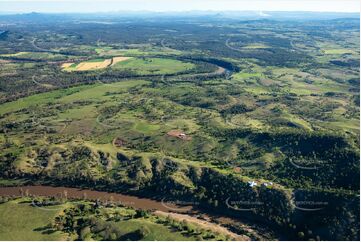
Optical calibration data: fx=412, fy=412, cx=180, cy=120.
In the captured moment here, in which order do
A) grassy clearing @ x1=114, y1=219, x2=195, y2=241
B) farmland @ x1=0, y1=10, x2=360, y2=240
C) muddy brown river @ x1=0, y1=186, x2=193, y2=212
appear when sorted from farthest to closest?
muddy brown river @ x1=0, y1=186, x2=193, y2=212 → farmland @ x1=0, y1=10, x2=360, y2=240 → grassy clearing @ x1=114, y1=219, x2=195, y2=241

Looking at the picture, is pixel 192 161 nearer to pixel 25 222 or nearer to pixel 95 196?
pixel 95 196

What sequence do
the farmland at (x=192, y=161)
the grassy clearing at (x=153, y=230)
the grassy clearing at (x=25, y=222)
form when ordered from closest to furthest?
1. the grassy clearing at (x=153, y=230)
2. the grassy clearing at (x=25, y=222)
3. the farmland at (x=192, y=161)

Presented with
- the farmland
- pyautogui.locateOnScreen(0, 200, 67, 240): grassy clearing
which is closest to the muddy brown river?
the farmland

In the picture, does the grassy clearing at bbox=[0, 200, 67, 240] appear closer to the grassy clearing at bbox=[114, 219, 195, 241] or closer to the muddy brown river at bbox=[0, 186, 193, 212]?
the muddy brown river at bbox=[0, 186, 193, 212]

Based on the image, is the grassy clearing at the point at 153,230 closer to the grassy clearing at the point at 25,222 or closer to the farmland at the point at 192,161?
the farmland at the point at 192,161

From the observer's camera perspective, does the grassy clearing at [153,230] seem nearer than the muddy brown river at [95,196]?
Yes

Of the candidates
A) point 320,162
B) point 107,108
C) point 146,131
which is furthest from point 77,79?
point 320,162

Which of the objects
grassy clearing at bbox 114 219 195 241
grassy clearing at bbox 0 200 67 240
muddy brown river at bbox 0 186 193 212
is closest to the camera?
grassy clearing at bbox 114 219 195 241

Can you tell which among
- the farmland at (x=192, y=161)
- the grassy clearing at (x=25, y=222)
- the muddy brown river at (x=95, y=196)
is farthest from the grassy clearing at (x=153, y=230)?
the grassy clearing at (x=25, y=222)

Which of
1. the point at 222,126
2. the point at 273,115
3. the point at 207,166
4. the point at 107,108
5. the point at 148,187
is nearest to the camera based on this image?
the point at 148,187

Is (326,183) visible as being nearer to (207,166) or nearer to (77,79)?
(207,166)

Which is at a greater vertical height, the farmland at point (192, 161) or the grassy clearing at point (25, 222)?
the farmland at point (192, 161)
